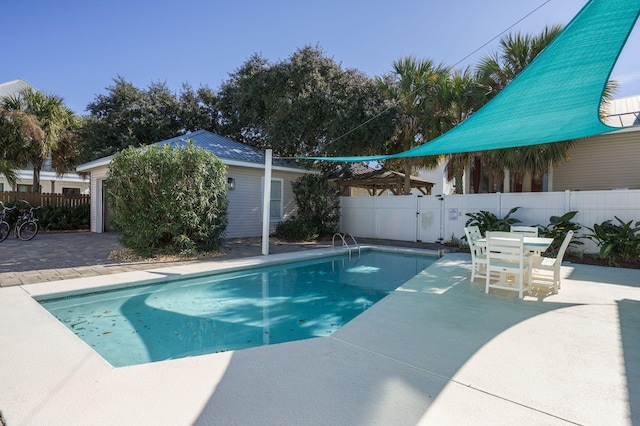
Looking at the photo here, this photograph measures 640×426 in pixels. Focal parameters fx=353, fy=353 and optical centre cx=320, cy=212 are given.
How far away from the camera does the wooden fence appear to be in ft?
47.5

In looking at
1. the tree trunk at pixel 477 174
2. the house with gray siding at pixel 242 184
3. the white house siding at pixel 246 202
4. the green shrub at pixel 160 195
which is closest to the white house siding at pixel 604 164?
the tree trunk at pixel 477 174

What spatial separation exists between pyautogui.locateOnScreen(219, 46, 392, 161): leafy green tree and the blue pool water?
20.4 ft

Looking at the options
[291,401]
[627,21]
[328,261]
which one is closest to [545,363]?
[291,401]

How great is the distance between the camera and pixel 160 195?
27.6 ft

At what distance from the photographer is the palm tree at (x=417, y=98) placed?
12242 millimetres

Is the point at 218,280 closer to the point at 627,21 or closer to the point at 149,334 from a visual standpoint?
the point at 149,334

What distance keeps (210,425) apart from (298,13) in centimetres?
1104

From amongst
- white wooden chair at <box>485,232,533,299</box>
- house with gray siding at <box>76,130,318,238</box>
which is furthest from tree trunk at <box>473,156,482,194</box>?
white wooden chair at <box>485,232,533,299</box>

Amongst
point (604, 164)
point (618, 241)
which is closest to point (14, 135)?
point (618, 241)

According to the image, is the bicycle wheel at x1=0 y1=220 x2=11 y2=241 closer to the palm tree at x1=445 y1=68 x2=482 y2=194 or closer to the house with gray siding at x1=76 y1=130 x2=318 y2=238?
the house with gray siding at x1=76 y1=130 x2=318 y2=238

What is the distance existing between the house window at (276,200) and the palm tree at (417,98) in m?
4.83

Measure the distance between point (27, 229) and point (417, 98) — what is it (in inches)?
571

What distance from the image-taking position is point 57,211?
48.6ft

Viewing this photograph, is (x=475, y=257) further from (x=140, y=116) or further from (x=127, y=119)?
(x=127, y=119)
